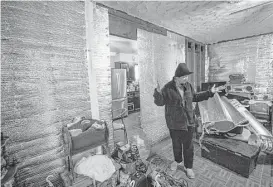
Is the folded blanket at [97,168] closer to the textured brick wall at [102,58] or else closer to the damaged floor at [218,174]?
the textured brick wall at [102,58]

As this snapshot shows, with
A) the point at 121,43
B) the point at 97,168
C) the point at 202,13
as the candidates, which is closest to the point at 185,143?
the point at 97,168

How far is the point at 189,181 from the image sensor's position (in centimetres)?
224

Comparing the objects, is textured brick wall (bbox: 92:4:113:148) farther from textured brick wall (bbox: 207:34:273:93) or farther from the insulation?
textured brick wall (bbox: 207:34:273:93)

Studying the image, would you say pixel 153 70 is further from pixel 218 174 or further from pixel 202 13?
pixel 218 174

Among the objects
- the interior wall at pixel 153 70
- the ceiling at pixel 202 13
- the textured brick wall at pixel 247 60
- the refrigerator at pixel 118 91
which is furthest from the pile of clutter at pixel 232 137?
the refrigerator at pixel 118 91

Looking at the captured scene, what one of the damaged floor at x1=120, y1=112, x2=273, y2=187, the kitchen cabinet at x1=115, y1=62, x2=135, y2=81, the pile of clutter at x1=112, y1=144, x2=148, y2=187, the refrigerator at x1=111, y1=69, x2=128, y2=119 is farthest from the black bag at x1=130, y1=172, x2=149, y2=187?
the kitchen cabinet at x1=115, y1=62, x2=135, y2=81

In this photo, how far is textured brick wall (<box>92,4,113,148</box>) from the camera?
88.2 inches

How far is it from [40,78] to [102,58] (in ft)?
3.04

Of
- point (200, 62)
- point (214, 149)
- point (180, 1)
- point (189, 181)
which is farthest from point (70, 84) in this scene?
point (200, 62)

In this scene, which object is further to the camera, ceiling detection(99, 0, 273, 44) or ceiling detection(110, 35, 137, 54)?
ceiling detection(110, 35, 137, 54)

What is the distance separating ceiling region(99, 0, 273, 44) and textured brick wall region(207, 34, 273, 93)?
843 millimetres

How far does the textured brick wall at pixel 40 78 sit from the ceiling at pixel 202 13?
0.82m

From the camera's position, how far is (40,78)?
1.77 m

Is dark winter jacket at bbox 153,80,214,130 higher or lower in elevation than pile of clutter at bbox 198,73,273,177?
higher
